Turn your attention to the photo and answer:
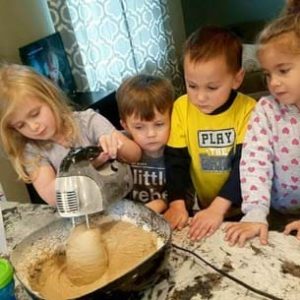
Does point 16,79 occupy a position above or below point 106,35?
above

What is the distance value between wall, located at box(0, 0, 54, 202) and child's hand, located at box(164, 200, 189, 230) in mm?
1518

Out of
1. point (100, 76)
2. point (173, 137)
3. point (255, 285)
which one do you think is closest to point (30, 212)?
point (173, 137)

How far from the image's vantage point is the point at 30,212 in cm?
124

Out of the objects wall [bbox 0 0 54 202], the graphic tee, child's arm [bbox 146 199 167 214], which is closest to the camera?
child's arm [bbox 146 199 167 214]

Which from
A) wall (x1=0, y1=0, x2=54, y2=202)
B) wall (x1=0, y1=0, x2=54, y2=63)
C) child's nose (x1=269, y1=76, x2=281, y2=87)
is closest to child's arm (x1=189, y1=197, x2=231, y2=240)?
child's nose (x1=269, y1=76, x2=281, y2=87)

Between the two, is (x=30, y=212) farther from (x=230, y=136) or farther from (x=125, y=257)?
(x=230, y=136)

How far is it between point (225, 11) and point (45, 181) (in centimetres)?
349

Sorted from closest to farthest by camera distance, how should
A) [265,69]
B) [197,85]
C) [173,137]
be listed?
[265,69], [197,85], [173,137]

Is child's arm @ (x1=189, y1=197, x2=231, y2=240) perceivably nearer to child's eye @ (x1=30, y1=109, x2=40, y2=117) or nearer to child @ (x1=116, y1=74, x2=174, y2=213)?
child @ (x1=116, y1=74, x2=174, y2=213)

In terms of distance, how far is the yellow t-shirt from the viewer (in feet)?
4.14

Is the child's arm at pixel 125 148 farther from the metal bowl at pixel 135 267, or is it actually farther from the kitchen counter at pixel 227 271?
the kitchen counter at pixel 227 271

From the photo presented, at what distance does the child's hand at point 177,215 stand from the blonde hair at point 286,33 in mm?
483

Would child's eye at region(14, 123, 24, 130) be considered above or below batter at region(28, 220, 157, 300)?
above

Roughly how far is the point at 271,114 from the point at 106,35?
2286 millimetres
